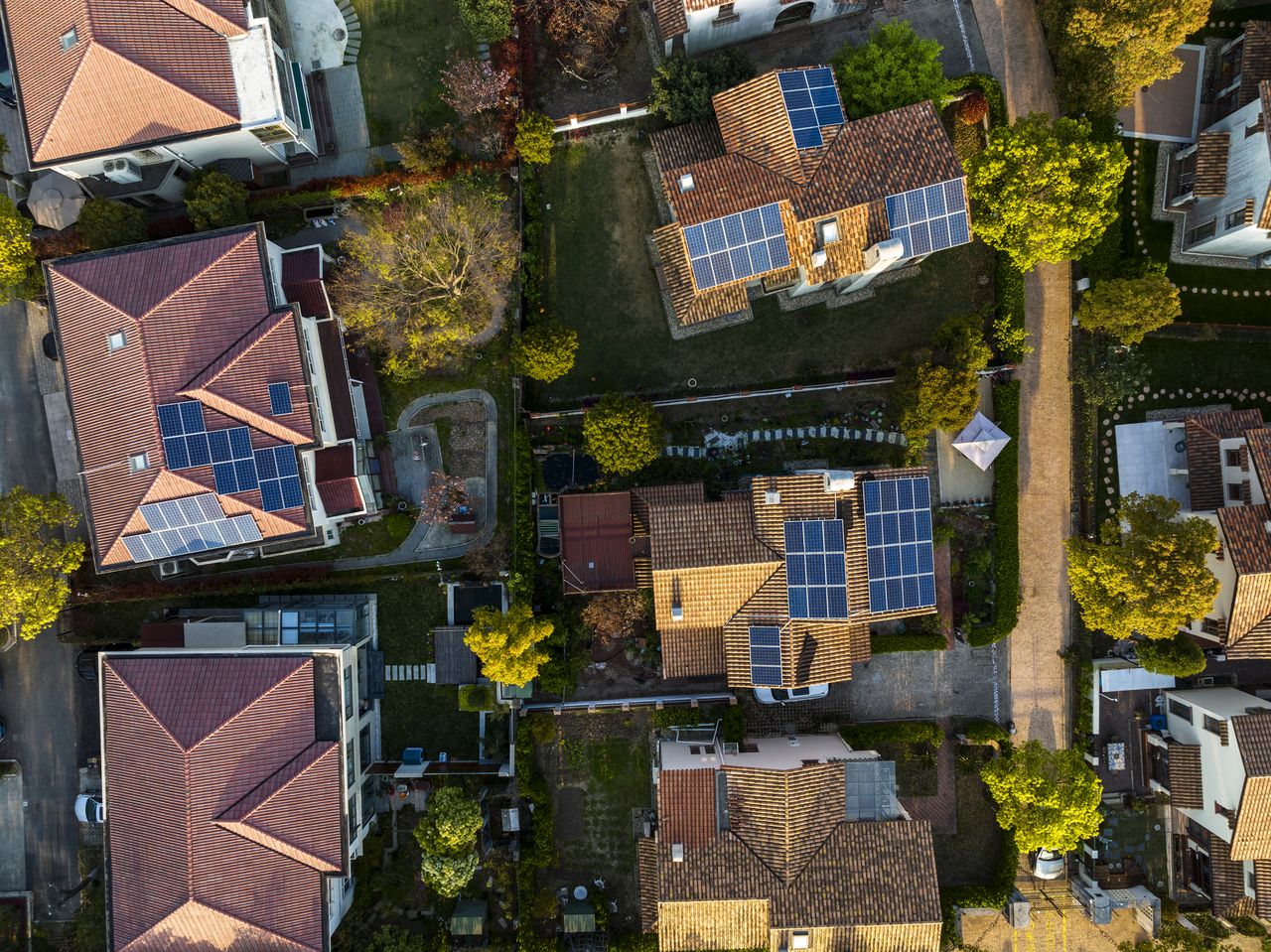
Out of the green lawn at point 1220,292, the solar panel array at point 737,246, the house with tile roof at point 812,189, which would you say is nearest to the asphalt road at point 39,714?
the solar panel array at point 737,246

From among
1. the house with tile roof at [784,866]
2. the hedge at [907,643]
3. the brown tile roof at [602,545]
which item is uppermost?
the brown tile roof at [602,545]

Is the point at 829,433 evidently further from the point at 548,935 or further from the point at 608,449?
the point at 548,935

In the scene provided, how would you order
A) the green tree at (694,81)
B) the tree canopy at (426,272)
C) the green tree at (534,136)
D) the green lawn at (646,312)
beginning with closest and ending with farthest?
the green tree at (694,81) < the tree canopy at (426,272) < the green tree at (534,136) < the green lawn at (646,312)

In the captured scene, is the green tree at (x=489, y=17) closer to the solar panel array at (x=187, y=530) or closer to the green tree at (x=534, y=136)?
the green tree at (x=534, y=136)

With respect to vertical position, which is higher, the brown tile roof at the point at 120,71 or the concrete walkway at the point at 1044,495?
the brown tile roof at the point at 120,71

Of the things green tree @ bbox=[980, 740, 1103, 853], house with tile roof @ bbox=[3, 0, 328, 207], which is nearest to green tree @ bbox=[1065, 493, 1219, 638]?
green tree @ bbox=[980, 740, 1103, 853]

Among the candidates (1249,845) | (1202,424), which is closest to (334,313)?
(1202,424)

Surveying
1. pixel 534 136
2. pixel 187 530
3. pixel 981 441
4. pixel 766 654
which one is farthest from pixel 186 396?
pixel 981 441
